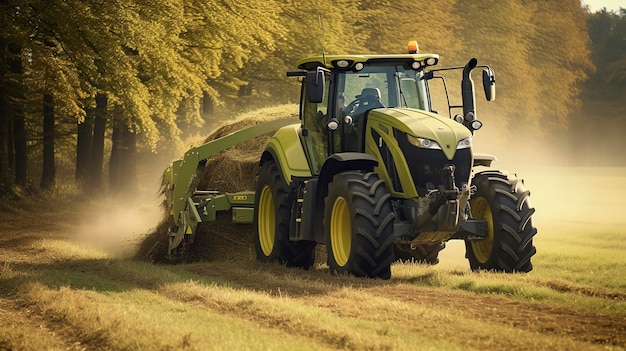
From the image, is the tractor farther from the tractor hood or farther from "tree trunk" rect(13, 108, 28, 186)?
"tree trunk" rect(13, 108, 28, 186)

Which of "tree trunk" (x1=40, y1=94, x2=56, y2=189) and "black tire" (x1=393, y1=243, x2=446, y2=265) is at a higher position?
"tree trunk" (x1=40, y1=94, x2=56, y2=189)

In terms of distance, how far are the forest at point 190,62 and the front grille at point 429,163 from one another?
12761 millimetres

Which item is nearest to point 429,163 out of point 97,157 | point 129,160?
point 97,157

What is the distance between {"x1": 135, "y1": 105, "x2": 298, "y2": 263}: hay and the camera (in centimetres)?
1717

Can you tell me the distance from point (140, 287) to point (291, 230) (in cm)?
283

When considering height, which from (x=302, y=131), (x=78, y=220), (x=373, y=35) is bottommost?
(x=78, y=220)

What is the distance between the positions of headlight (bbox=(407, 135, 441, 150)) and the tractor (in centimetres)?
1

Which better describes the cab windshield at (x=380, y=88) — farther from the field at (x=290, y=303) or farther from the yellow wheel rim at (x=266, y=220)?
the field at (x=290, y=303)

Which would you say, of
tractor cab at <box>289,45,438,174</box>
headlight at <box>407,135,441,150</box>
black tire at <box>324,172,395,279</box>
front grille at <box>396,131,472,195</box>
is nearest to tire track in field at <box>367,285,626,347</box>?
black tire at <box>324,172,395,279</box>

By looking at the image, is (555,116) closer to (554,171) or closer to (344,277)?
(554,171)

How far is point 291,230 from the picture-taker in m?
15.3

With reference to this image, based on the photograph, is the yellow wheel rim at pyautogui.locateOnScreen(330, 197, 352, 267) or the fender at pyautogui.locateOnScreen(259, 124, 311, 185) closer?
the yellow wheel rim at pyautogui.locateOnScreen(330, 197, 352, 267)

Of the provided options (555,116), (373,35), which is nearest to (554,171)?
(555,116)

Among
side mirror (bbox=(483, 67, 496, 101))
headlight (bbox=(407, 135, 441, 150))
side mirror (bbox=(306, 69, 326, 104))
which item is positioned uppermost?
side mirror (bbox=(483, 67, 496, 101))
